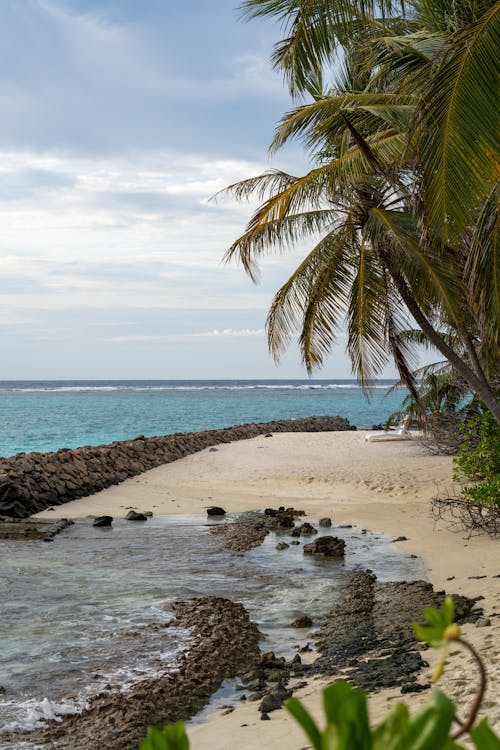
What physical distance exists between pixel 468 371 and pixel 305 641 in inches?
213

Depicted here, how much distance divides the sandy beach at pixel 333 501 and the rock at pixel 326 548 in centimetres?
116

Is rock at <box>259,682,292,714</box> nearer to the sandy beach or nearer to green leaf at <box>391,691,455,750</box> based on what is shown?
the sandy beach

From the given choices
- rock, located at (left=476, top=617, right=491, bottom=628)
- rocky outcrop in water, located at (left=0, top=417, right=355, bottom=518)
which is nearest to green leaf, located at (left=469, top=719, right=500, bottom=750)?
rock, located at (left=476, top=617, right=491, bottom=628)

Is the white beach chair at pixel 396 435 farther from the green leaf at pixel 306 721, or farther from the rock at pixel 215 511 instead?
the green leaf at pixel 306 721

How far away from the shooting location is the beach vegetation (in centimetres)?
742

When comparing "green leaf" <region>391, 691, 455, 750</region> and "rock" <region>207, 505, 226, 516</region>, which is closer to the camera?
"green leaf" <region>391, 691, 455, 750</region>

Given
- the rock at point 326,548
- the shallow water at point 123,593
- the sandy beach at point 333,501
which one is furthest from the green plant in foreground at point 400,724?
the rock at point 326,548

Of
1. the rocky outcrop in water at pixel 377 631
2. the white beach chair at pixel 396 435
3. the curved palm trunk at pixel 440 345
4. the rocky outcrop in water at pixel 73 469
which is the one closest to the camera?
the rocky outcrop in water at pixel 377 631

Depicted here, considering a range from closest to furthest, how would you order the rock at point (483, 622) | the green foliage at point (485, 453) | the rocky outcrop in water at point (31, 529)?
the rock at point (483, 622), the green foliage at point (485, 453), the rocky outcrop in water at point (31, 529)

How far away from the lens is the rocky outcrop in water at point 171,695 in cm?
553

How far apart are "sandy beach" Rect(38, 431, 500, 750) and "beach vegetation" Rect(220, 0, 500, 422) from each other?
2695 millimetres

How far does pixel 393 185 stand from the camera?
1127cm

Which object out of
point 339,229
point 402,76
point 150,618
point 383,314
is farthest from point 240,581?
point 402,76

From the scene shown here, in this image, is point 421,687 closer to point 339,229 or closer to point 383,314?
point 383,314
